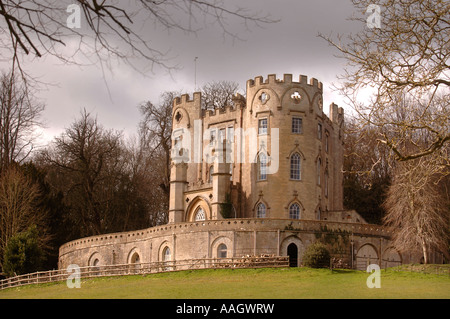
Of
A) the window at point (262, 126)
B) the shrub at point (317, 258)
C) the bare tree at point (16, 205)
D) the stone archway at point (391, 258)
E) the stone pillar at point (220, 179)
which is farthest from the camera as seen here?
the window at point (262, 126)

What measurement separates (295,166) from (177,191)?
8.59 metres

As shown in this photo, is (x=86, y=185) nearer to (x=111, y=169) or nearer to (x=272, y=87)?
(x=111, y=169)

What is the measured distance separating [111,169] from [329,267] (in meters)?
27.2

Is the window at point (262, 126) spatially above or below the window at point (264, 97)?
below

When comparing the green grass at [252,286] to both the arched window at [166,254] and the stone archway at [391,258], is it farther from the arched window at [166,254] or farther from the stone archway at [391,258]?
the stone archway at [391,258]

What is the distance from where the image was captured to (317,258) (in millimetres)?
38500

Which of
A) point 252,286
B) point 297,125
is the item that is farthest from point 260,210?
point 252,286

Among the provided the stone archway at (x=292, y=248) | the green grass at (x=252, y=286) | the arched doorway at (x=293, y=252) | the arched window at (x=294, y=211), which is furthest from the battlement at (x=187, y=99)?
the green grass at (x=252, y=286)

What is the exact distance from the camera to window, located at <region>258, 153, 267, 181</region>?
159 ft

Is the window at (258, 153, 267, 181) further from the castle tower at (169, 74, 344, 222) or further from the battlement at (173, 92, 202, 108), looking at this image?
the battlement at (173, 92, 202, 108)

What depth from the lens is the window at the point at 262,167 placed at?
4856 centimetres

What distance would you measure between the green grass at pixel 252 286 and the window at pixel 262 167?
11.6 meters

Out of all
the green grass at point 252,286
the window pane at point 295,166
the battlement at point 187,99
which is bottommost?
the green grass at point 252,286

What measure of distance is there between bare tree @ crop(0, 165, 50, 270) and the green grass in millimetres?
7925
